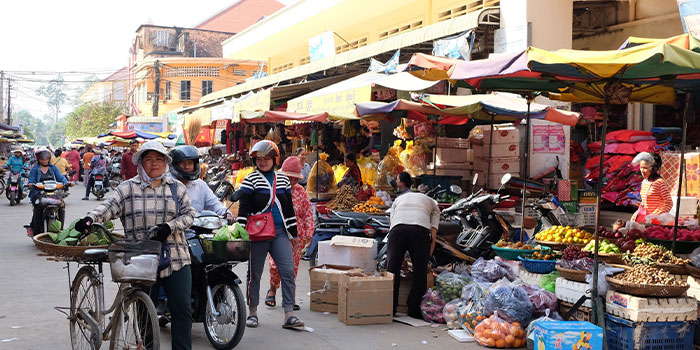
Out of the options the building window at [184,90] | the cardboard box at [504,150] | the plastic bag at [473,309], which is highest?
the building window at [184,90]

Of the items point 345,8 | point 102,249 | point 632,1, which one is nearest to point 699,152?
point 632,1

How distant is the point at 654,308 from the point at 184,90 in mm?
57559

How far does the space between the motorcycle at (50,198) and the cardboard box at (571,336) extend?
1021cm

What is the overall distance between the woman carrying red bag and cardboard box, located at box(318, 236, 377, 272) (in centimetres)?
170

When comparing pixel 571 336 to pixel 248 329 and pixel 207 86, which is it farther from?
pixel 207 86

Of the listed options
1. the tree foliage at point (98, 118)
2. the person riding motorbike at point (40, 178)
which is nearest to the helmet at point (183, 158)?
the person riding motorbike at point (40, 178)

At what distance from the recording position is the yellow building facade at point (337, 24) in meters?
19.1

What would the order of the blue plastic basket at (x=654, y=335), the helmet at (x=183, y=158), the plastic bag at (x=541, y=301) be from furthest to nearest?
the plastic bag at (x=541, y=301) → the helmet at (x=183, y=158) → the blue plastic basket at (x=654, y=335)

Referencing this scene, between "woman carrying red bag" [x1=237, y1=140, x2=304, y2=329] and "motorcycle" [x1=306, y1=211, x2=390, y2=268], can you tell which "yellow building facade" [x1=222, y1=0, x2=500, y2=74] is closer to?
"motorcycle" [x1=306, y1=211, x2=390, y2=268]

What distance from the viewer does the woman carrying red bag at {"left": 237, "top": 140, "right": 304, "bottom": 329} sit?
24.3 feet

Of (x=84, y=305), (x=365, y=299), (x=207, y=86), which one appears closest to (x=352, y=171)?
(x=365, y=299)

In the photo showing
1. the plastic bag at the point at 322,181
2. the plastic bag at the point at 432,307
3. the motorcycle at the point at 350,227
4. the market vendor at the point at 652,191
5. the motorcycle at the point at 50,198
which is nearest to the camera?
the plastic bag at the point at 432,307

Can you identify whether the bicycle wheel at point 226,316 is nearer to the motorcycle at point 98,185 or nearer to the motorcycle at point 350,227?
the motorcycle at point 350,227

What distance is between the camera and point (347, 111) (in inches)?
509
